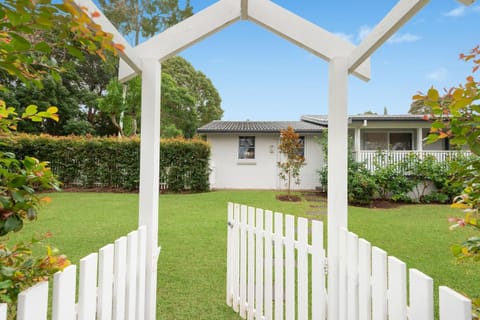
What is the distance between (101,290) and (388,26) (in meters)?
1.57

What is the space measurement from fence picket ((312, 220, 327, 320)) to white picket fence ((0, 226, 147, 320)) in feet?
3.30

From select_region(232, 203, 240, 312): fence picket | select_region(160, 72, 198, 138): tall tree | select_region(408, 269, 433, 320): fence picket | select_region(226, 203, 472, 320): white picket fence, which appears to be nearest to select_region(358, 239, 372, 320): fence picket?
select_region(226, 203, 472, 320): white picket fence

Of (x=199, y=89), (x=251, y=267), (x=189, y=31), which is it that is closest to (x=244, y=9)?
(x=189, y=31)

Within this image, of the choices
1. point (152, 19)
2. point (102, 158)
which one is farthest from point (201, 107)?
point (102, 158)

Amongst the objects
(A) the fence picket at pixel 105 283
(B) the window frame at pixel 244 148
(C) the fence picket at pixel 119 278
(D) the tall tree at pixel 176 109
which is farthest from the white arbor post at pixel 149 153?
(D) the tall tree at pixel 176 109

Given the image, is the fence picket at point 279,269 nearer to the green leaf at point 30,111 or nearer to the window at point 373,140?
the green leaf at point 30,111

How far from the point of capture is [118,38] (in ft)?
4.28

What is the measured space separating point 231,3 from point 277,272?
182 cm

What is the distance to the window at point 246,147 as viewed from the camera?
1159 cm

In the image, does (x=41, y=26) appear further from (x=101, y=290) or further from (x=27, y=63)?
(x=101, y=290)

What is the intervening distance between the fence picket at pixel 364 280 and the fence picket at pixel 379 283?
4 cm

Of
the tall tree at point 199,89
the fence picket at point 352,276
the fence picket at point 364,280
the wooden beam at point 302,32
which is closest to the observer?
the fence picket at point 364,280

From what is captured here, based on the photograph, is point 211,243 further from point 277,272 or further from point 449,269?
point 449,269

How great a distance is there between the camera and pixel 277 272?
75.3 inches
